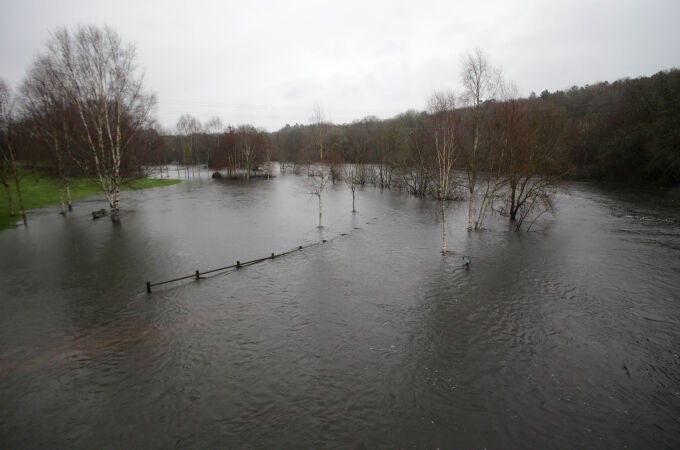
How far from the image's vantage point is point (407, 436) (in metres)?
8.36

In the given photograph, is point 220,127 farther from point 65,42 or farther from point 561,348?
point 561,348

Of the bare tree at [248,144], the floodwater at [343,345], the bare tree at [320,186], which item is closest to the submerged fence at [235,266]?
the floodwater at [343,345]

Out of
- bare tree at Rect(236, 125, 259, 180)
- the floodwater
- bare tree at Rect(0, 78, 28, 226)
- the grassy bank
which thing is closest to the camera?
the floodwater

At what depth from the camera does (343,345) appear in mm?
12383

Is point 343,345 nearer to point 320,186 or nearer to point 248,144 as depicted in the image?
point 320,186

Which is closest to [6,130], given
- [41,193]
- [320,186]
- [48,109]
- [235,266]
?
[48,109]

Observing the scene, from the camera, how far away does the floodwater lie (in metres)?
8.61

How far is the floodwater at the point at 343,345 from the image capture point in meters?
8.61

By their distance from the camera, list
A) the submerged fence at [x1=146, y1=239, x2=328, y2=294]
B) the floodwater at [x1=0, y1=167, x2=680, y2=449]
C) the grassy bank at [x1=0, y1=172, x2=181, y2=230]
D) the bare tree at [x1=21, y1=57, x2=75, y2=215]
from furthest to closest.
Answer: the grassy bank at [x1=0, y1=172, x2=181, y2=230] < the bare tree at [x1=21, y1=57, x2=75, y2=215] < the submerged fence at [x1=146, y1=239, x2=328, y2=294] < the floodwater at [x1=0, y1=167, x2=680, y2=449]

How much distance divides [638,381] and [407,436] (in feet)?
26.3

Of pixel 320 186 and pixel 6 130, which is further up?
pixel 6 130

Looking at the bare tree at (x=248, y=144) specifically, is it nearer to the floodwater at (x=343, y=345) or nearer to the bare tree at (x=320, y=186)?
the bare tree at (x=320, y=186)

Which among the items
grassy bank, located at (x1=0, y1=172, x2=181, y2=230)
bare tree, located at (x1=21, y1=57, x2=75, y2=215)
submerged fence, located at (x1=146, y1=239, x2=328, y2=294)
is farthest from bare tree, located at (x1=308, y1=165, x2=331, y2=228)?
bare tree, located at (x1=21, y1=57, x2=75, y2=215)

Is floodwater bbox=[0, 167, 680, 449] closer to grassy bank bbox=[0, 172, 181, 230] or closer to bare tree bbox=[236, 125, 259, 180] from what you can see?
grassy bank bbox=[0, 172, 181, 230]
